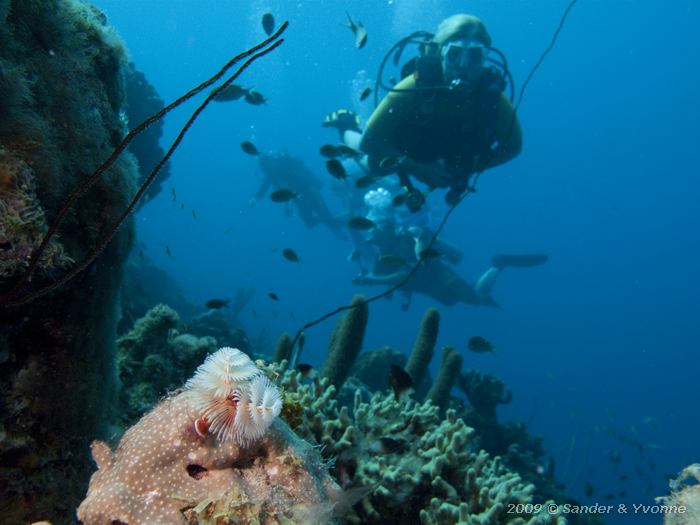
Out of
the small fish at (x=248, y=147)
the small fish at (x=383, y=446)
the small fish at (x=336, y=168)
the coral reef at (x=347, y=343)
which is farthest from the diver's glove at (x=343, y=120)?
the small fish at (x=383, y=446)

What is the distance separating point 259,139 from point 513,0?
81014 millimetres

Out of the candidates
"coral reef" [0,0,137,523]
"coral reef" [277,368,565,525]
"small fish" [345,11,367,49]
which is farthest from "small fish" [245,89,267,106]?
"coral reef" [277,368,565,525]

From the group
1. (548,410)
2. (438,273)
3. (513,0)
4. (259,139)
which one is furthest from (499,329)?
(259,139)

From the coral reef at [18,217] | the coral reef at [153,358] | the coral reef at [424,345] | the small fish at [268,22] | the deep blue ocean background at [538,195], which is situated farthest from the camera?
the deep blue ocean background at [538,195]

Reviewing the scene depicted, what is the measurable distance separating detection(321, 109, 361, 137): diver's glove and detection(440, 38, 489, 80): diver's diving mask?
3.37 meters

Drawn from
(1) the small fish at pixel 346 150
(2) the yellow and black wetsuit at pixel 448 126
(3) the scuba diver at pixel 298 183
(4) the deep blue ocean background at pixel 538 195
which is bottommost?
(1) the small fish at pixel 346 150

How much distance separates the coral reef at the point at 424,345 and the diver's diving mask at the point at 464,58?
5.47m

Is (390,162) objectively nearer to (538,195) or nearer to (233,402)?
(233,402)

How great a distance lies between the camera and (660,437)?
75.7 m

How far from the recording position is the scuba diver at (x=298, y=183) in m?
28.1

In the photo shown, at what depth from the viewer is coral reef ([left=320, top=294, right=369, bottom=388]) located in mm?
5118

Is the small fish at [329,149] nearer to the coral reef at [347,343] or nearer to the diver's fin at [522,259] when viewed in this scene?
the coral reef at [347,343]

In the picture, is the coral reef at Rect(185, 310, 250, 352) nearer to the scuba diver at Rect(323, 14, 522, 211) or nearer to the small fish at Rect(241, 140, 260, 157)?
the small fish at Rect(241, 140, 260, 157)

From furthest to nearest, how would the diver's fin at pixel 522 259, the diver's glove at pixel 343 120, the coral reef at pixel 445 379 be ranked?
the diver's fin at pixel 522 259 → the diver's glove at pixel 343 120 → the coral reef at pixel 445 379
